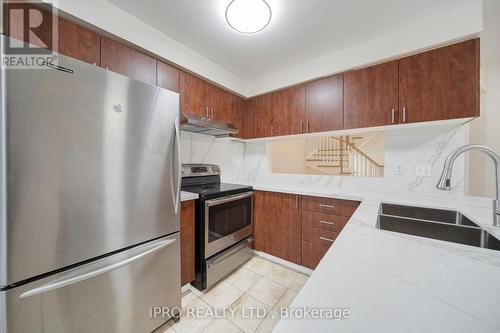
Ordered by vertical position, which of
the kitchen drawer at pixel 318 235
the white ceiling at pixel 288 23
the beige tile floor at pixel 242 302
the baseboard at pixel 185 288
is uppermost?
the white ceiling at pixel 288 23

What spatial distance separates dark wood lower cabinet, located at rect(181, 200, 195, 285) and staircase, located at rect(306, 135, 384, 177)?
3.33 meters

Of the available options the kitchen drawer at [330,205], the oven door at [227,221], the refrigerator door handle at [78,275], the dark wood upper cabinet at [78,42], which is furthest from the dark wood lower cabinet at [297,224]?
the dark wood upper cabinet at [78,42]

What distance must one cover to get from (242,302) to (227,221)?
693 mm

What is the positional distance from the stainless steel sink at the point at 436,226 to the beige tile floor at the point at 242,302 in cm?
108

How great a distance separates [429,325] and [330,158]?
4639mm

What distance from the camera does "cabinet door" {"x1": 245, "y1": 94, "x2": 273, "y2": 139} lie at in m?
2.51

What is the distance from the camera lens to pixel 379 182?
202cm

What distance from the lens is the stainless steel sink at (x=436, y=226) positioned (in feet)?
3.02

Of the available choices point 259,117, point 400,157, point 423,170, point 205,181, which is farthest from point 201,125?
point 423,170

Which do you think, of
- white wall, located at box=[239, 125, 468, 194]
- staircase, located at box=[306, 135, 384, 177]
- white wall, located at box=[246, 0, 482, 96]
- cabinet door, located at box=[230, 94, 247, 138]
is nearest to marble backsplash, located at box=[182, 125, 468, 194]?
white wall, located at box=[239, 125, 468, 194]

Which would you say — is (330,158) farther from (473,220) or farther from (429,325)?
(429,325)

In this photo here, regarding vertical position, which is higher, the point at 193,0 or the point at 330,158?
the point at 193,0

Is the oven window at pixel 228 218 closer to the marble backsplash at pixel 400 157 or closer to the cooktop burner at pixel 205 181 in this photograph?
the cooktop burner at pixel 205 181

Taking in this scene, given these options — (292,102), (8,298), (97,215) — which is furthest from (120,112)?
(292,102)
